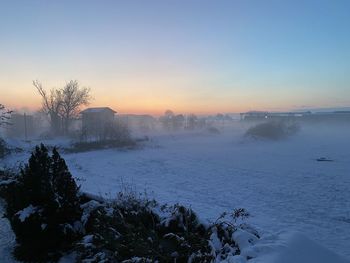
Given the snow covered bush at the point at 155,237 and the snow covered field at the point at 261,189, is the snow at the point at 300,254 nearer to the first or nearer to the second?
the snow covered field at the point at 261,189

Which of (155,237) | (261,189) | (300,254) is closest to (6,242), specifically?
(155,237)

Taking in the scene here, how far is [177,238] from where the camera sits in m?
5.46

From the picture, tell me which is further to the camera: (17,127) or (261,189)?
(17,127)

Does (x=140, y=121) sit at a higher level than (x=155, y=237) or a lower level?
higher

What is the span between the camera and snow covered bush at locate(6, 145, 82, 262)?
6.74m

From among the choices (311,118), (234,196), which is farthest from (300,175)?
(311,118)

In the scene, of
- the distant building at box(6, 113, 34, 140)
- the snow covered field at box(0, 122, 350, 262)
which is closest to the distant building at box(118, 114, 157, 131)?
the distant building at box(6, 113, 34, 140)

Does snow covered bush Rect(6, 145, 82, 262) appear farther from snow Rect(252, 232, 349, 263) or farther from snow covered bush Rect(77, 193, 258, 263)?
snow Rect(252, 232, 349, 263)

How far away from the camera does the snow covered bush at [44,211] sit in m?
6.74

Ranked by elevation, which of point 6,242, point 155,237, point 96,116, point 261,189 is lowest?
point 261,189

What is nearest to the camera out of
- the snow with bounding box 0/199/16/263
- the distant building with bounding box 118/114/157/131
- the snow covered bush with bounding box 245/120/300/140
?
the snow with bounding box 0/199/16/263

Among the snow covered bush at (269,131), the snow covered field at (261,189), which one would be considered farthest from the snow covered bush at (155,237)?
the snow covered bush at (269,131)

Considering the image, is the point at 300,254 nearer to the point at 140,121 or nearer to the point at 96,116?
the point at 96,116

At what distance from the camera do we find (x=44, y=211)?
6816 millimetres
